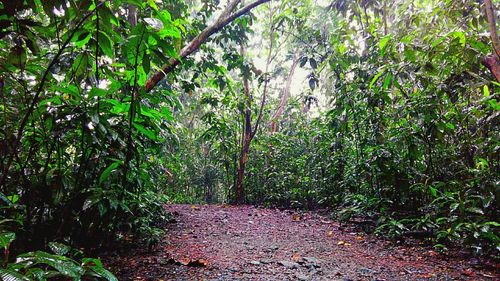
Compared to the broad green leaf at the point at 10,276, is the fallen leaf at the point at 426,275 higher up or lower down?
lower down

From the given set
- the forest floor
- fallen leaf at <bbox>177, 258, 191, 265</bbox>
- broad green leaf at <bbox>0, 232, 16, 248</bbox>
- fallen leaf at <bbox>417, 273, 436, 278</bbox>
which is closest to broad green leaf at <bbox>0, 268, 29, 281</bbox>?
broad green leaf at <bbox>0, 232, 16, 248</bbox>

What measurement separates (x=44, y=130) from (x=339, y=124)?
3.78 m

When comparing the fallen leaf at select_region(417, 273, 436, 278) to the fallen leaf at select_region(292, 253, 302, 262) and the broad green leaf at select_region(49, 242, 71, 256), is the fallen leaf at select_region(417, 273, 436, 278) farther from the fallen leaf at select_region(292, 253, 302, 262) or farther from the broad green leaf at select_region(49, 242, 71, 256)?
the broad green leaf at select_region(49, 242, 71, 256)

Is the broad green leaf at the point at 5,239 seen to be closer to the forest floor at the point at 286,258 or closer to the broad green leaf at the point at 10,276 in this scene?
the broad green leaf at the point at 10,276

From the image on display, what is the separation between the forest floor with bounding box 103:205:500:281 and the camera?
2184 millimetres

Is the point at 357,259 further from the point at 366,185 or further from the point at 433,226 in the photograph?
the point at 366,185

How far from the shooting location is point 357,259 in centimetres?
266

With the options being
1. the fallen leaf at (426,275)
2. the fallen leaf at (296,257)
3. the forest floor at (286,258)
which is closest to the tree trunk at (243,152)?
the forest floor at (286,258)

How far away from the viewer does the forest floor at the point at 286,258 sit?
7.16ft

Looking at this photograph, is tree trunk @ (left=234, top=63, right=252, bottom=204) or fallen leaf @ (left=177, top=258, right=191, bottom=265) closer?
fallen leaf @ (left=177, top=258, right=191, bottom=265)

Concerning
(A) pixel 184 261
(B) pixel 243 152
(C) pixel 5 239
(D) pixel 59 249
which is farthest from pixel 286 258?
(B) pixel 243 152

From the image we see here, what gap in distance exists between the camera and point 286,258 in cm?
262

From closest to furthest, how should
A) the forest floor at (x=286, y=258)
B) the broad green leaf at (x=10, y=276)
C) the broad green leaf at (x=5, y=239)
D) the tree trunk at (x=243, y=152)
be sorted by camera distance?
the broad green leaf at (x=10, y=276) < the broad green leaf at (x=5, y=239) < the forest floor at (x=286, y=258) < the tree trunk at (x=243, y=152)

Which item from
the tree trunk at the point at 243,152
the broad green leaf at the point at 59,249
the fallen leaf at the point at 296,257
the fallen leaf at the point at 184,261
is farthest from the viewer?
the tree trunk at the point at 243,152
